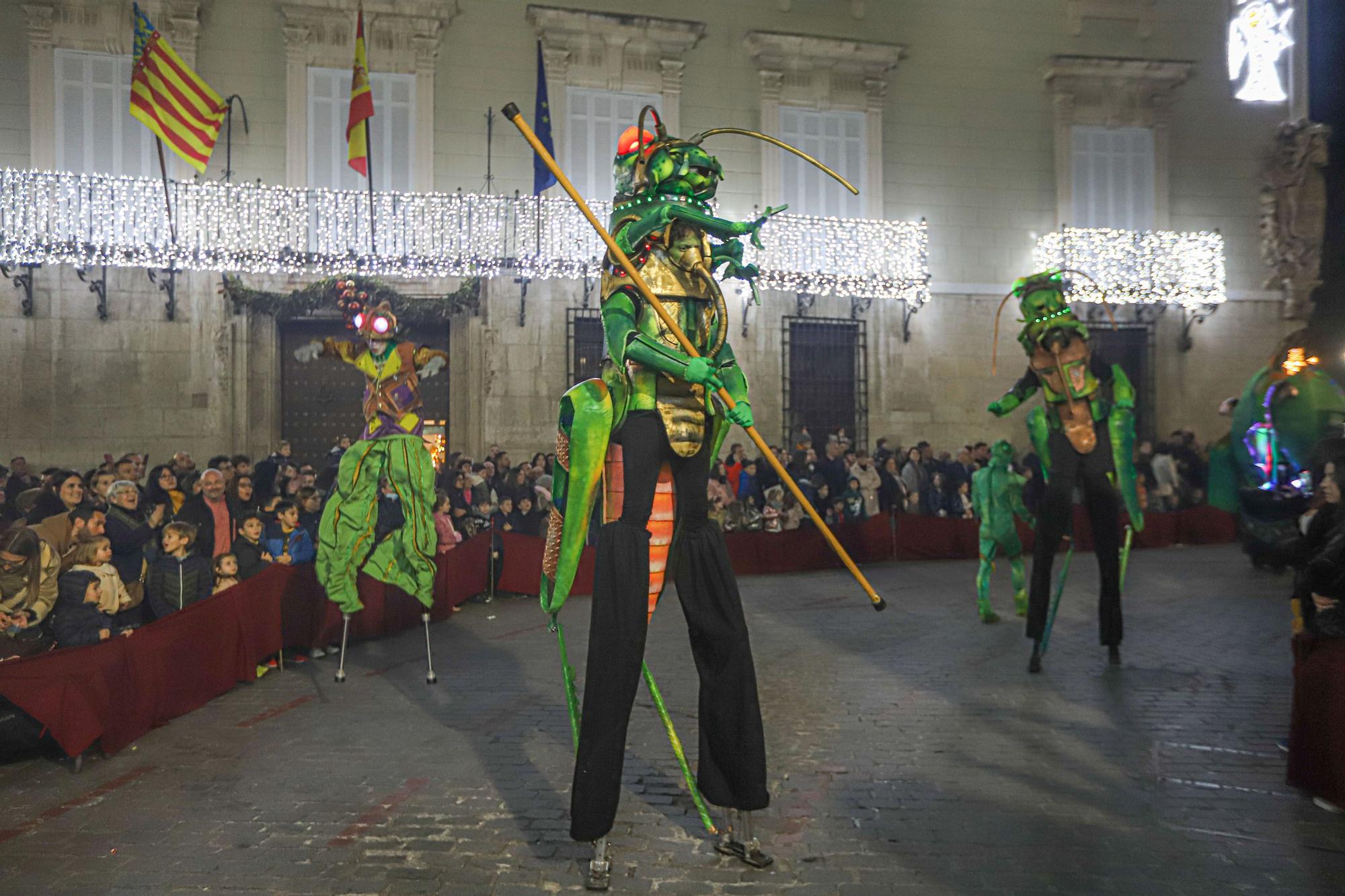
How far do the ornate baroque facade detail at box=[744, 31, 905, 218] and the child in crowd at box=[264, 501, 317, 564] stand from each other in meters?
13.2

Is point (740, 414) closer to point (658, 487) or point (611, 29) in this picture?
point (658, 487)

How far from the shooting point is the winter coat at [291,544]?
9.09 metres

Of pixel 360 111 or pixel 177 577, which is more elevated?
pixel 360 111

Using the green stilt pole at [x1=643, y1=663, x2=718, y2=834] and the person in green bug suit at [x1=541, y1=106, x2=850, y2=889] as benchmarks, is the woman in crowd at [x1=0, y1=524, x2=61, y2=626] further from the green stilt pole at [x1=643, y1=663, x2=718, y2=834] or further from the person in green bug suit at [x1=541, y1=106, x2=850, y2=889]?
the green stilt pole at [x1=643, y1=663, x2=718, y2=834]

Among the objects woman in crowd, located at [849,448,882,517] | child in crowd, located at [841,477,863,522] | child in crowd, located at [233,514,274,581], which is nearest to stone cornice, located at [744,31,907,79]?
woman in crowd, located at [849,448,882,517]

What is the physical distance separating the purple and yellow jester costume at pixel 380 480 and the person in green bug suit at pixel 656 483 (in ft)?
12.5

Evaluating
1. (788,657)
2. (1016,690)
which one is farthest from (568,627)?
(1016,690)

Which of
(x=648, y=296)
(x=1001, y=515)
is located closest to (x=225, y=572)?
(x=648, y=296)

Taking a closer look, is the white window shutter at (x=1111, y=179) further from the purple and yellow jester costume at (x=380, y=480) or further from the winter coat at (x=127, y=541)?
the winter coat at (x=127, y=541)

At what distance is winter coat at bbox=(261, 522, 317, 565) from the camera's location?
9.09 m

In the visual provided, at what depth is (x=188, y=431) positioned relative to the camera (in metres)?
17.1

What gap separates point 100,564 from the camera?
662cm

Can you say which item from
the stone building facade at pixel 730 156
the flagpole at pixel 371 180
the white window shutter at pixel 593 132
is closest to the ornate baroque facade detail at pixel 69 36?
the stone building facade at pixel 730 156

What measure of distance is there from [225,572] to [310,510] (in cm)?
233
